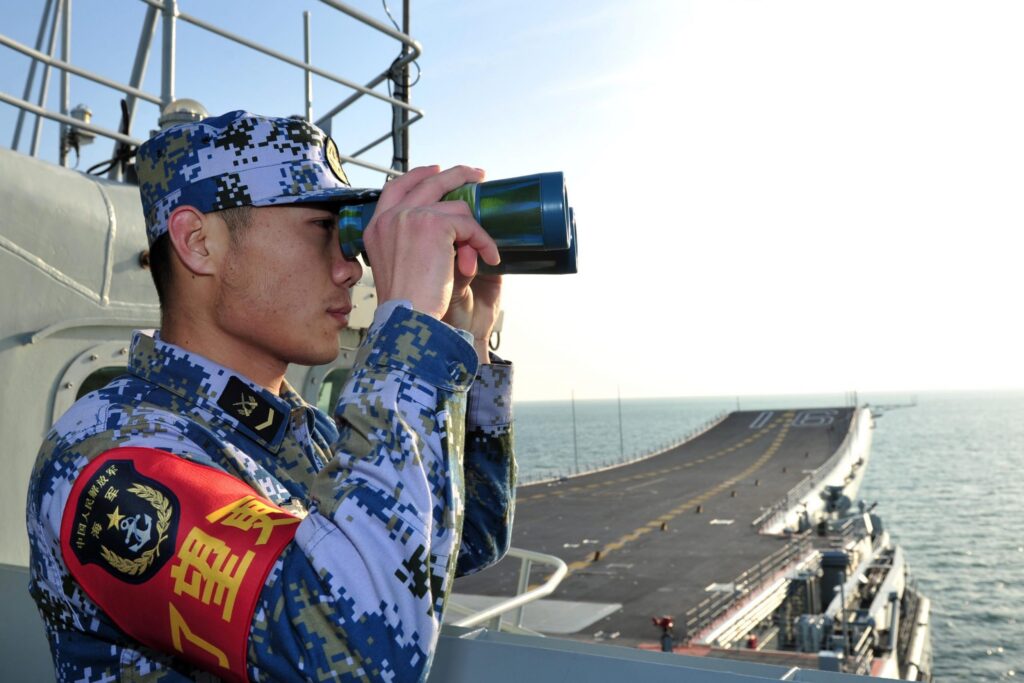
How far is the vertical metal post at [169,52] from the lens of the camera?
491cm

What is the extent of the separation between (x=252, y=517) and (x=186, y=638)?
0.21m

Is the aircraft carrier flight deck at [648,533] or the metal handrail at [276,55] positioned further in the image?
the aircraft carrier flight deck at [648,533]

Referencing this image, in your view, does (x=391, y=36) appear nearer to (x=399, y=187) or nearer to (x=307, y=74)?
(x=307, y=74)

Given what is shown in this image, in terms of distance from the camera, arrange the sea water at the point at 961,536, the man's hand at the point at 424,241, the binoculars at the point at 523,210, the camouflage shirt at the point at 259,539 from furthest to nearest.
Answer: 1. the sea water at the point at 961,536
2. the binoculars at the point at 523,210
3. the man's hand at the point at 424,241
4. the camouflage shirt at the point at 259,539

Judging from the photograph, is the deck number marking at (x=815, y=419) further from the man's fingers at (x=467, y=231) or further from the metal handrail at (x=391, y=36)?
the man's fingers at (x=467, y=231)

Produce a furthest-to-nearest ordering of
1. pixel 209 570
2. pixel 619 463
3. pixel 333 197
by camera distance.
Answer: pixel 619 463
pixel 333 197
pixel 209 570

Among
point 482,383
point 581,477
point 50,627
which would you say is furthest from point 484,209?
point 581,477

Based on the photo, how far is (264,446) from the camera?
1857 mm

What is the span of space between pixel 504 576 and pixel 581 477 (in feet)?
92.1

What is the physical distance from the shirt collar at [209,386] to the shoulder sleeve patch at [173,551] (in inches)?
15.2

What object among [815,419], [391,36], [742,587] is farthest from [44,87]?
[815,419]

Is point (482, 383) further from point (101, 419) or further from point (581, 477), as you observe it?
point (581, 477)

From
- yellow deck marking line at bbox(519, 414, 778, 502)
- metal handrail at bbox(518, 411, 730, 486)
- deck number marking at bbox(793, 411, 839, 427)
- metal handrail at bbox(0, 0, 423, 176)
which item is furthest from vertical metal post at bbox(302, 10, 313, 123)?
deck number marking at bbox(793, 411, 839, 427)

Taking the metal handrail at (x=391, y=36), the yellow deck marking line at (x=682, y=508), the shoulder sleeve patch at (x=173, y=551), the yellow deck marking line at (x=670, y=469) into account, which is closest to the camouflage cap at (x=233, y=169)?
the shoulder sleeve patch at (x=173, y=551)
